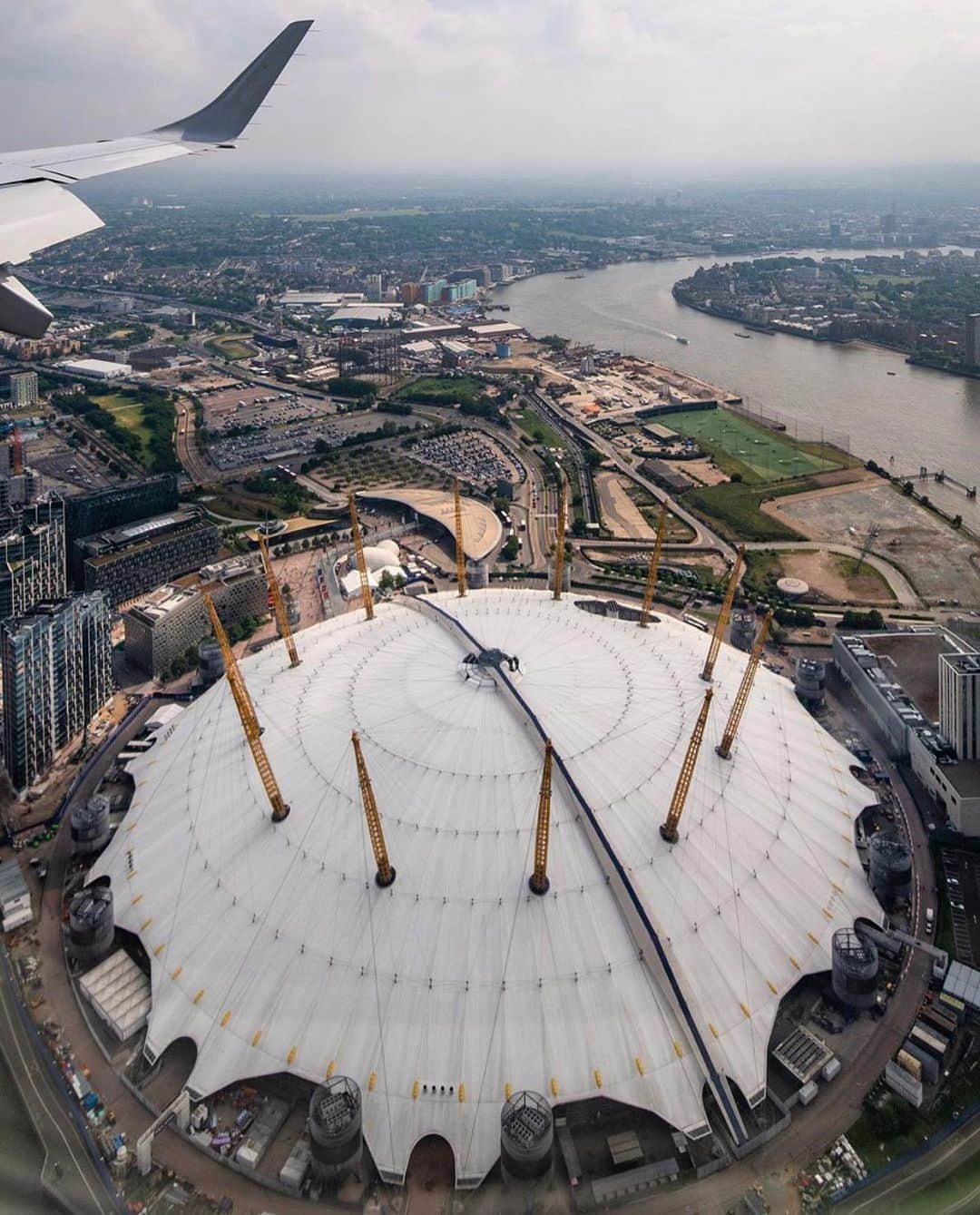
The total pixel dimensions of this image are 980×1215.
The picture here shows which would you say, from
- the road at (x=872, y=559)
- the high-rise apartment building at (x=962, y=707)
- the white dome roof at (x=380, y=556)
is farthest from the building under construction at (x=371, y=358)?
the high-rise apartment building at (x=962, y=707)

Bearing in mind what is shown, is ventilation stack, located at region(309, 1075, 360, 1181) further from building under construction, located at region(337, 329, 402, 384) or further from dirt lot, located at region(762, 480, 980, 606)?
building under construction, located at region(337, 329, 402, 384)

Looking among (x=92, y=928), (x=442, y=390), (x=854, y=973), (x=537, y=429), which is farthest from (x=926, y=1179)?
(x=442, y=390)

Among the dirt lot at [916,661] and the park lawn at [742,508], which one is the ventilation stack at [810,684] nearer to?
the dirt lot at [916,661]

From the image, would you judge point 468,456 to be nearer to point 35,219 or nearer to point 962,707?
point 962,707

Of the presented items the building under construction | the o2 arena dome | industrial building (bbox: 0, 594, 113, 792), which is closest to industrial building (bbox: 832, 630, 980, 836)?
the o2 arena dome

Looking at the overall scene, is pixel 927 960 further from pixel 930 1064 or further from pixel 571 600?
pixel 571 600
